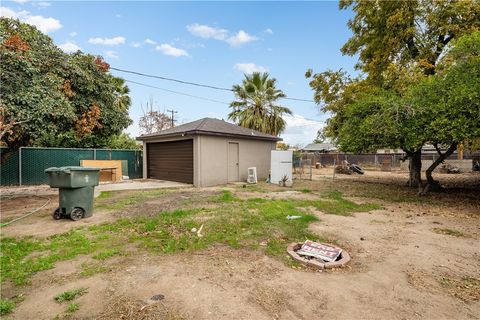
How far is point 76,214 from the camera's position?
210 inches

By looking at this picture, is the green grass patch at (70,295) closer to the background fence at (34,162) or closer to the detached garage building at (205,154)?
the detached garage building at (205,154)

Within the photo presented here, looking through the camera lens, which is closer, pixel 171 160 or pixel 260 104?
pixel 171 160

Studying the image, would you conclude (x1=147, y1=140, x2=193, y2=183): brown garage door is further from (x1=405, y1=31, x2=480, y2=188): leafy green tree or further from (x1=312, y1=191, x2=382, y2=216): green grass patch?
(x1=405, y1=31, x2=480, y2=188): leafy green tree

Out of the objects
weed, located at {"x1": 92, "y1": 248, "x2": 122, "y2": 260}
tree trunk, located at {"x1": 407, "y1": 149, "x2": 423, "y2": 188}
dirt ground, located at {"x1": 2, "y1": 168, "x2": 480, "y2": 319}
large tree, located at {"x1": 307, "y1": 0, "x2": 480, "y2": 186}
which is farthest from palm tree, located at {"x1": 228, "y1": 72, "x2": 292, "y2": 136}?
weed, located at {"x1": 92, "y1": 248, "x2": 122, "y2": 260}

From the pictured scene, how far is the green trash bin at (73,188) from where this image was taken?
5.17 meters

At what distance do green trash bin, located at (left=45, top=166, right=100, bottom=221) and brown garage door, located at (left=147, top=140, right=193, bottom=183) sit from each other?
6.08 meters

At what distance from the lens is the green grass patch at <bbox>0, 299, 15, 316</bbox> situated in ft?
7.38

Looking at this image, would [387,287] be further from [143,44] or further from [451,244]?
[143,44]

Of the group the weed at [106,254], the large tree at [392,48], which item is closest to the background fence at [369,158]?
the large tree at [392,48]

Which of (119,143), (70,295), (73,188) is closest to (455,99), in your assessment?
(70,295)

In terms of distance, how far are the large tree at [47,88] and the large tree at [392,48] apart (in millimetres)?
9455

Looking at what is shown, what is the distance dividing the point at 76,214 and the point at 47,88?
12.2 feet

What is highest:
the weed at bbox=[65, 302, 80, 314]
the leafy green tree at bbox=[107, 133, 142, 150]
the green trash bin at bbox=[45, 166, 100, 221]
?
the leafy green tree at bbox=[107, 133, 142, 150]

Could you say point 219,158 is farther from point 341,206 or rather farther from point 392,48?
point 392,48
